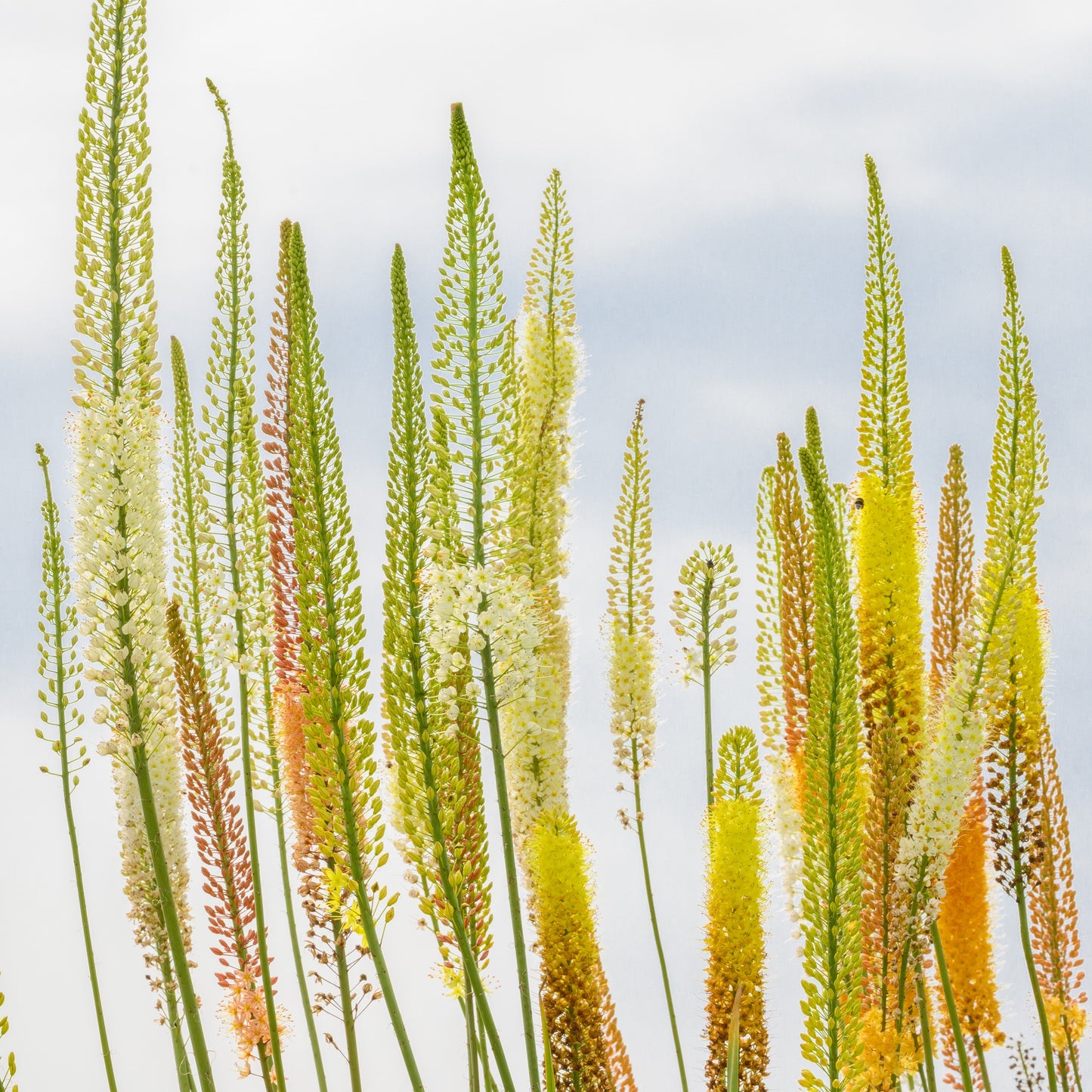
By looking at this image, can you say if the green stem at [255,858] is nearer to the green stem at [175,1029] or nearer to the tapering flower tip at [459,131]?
the green stem at [175,1029]

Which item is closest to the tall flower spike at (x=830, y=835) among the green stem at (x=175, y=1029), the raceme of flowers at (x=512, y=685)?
the raceme of flowers at (x=512, y=685)

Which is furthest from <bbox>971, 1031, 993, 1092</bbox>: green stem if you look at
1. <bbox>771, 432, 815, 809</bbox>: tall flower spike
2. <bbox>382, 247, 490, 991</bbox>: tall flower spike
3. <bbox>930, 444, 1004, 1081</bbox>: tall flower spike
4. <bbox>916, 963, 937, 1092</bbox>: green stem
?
<bbox>382, 247, 490, 991</bbox>: tall flower spike

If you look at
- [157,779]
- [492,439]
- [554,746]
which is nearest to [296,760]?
[157,779]

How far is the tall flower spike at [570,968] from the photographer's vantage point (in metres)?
4.75

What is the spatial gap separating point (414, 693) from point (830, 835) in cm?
120

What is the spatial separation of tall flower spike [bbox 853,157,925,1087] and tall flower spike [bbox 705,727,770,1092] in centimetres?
54

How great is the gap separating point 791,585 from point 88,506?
9.18ft

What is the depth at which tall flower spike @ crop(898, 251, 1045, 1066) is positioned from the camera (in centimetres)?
503

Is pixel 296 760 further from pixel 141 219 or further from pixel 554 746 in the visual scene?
pixel 141 219

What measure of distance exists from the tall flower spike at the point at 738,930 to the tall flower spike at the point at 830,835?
76cm

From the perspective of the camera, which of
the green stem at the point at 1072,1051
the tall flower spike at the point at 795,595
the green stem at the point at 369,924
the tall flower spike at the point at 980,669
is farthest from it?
the green stem at the point at 1072,1051

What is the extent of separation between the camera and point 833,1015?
12.3 ft

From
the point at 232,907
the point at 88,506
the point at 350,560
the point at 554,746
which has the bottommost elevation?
the point at 232,907

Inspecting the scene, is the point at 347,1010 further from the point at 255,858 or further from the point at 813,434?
the point at 813,434
